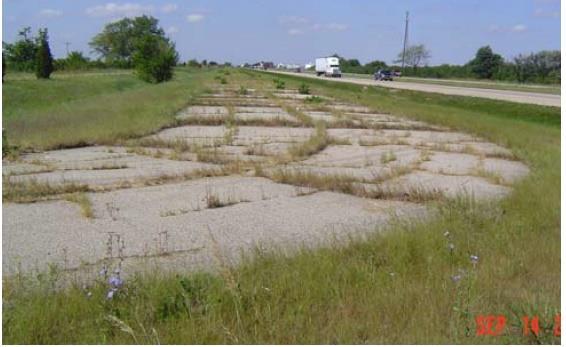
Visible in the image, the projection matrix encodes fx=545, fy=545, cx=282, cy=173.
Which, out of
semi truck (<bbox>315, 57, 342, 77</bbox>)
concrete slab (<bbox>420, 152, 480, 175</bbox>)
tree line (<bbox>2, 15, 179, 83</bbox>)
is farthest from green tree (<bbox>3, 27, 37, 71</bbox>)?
concrete slab (<bbox>420, 152, 480, 175</bbox>)

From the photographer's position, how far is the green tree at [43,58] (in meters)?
62.2

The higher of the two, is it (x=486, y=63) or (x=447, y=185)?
(x=486, y=63)

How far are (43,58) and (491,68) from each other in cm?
6175

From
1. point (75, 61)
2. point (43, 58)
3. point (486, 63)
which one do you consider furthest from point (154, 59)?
point (486, 63)

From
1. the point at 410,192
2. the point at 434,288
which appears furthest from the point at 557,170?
the point at 434,288

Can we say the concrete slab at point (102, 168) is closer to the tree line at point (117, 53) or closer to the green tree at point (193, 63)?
Answer: the tree line at point (117, 53)

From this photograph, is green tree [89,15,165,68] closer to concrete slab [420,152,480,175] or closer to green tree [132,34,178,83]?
green tree [132,34,178,83]

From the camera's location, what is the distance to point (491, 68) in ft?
268

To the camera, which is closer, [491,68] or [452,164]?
[452,164]

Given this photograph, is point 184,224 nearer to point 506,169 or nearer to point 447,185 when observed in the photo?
point 447,185

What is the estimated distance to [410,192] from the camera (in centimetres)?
725

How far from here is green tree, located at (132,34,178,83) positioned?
173ft

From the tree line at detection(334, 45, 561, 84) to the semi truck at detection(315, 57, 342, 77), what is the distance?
15967mm

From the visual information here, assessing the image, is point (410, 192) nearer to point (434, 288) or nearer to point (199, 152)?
point (434, 288)
